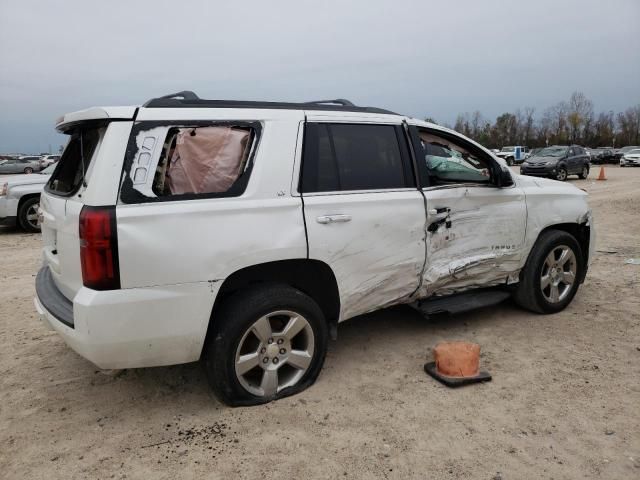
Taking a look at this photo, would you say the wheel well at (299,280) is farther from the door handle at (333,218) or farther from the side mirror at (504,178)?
the side mirror at (504,178)

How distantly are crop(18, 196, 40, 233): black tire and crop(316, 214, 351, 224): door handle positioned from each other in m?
8.50

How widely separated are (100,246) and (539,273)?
3.70m

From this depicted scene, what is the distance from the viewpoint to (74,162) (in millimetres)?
3186

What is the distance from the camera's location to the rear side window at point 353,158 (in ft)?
10.5

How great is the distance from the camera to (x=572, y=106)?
79.9m

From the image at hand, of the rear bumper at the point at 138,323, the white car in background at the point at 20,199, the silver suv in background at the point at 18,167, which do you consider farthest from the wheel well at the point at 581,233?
the silver suv in background at the point at 18,167

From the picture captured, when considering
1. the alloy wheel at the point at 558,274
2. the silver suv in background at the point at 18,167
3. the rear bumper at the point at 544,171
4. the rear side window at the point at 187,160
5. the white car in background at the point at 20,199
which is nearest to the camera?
the rear side window at the point at 187,160

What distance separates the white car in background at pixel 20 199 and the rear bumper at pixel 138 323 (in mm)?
7856

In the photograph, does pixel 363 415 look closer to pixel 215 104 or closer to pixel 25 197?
pixel 215 104

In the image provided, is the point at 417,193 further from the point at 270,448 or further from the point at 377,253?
the point at 270,448

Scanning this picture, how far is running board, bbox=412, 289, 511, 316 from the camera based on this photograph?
12.9ft

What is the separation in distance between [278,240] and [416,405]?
138 centimetres

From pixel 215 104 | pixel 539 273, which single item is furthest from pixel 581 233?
pixel 215 104

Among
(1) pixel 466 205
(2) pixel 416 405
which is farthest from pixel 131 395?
(1) pixel 466 205
